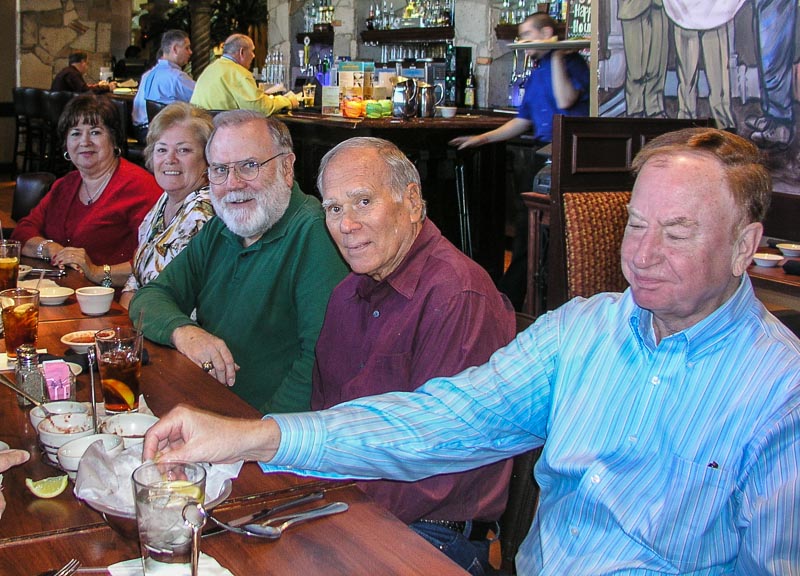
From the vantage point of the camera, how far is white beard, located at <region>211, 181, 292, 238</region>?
2.53m

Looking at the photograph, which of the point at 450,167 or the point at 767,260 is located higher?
the point at 450,167

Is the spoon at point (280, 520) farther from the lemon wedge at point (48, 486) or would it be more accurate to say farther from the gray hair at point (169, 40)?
the gray hair at point (169, 40)

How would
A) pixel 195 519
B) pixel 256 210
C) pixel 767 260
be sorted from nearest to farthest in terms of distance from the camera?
pixel 195 519, pixel 256 210, pixel 767 260

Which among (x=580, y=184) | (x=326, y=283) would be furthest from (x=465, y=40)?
(x=326, y=283)

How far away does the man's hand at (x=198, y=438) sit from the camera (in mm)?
1271

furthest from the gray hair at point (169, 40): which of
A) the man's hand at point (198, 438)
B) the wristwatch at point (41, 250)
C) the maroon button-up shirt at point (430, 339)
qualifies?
the man's hand at point (198, 438)

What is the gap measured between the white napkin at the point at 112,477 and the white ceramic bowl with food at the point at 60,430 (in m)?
0.16

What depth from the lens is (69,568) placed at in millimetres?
1154

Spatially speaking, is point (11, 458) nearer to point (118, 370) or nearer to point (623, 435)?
point (118, 370)

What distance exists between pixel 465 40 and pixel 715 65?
4764 millimetres

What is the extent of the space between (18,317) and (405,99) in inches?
168

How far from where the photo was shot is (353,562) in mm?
1187

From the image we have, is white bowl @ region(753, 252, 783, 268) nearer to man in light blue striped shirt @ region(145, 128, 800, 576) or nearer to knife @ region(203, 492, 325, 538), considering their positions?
man in light blue striped shirt @ region(145, 128, 800, 576)

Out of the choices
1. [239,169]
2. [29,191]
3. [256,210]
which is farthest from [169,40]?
[256,210]
